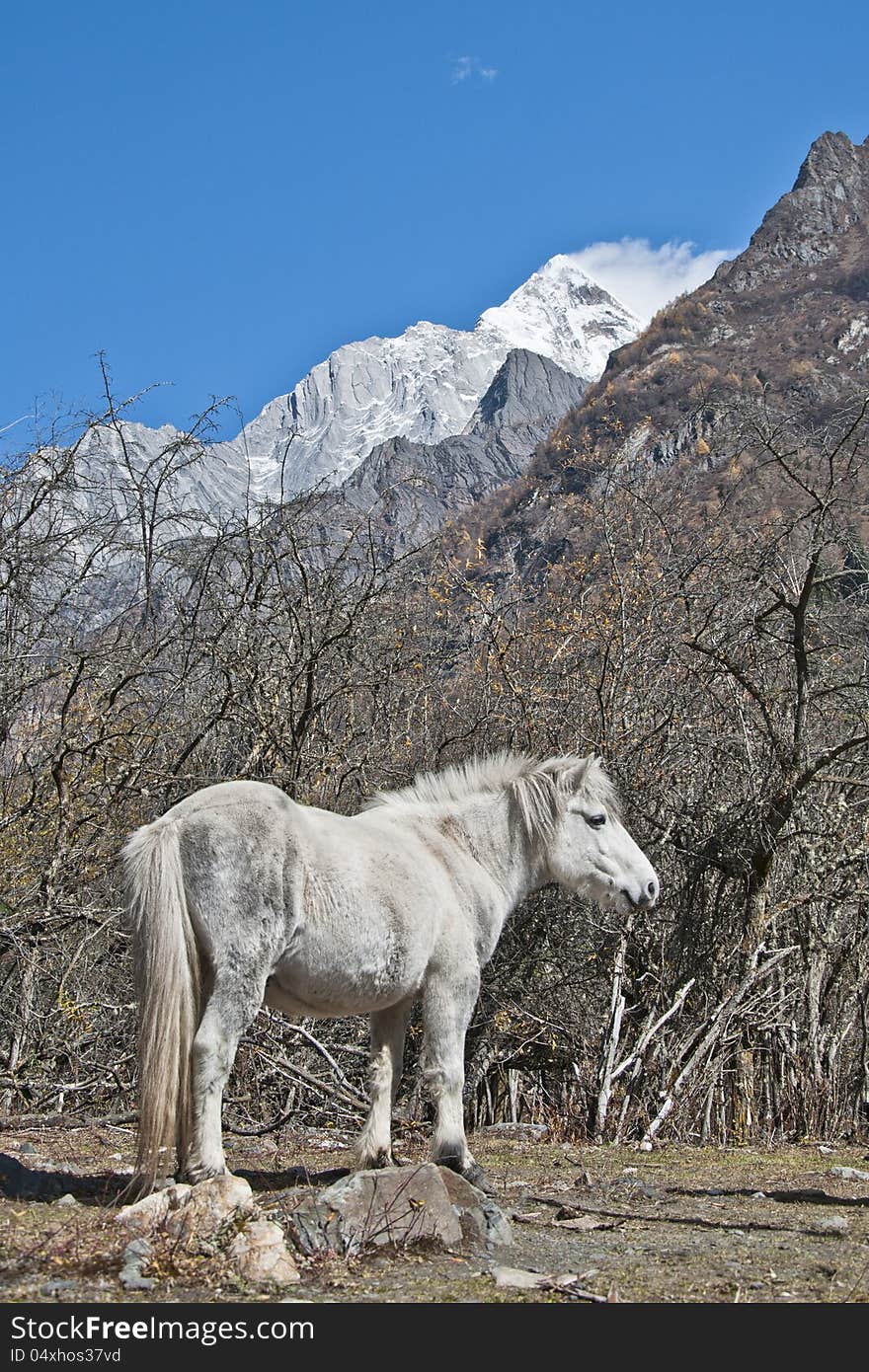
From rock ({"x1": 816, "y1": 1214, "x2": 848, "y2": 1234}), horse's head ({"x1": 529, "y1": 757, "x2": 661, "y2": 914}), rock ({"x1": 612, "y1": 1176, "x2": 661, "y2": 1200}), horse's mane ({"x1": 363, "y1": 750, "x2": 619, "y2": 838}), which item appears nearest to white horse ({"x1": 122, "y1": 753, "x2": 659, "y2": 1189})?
horse's mane ({"x1": 363, "y1": 750, "x2": 619, "y2": 838})

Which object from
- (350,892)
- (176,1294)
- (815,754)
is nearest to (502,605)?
(815,754)

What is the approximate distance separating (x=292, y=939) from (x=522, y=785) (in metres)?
1.87

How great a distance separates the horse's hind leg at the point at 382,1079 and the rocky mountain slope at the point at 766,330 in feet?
56.1

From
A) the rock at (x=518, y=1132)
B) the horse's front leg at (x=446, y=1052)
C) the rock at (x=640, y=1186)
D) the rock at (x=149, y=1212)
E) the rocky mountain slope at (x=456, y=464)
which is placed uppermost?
the rocky mountain slope at (x=456, y=464)

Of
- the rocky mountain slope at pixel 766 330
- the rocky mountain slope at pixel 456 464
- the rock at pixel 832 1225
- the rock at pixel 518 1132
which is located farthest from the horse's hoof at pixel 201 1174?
the rocky mountain slope at pixel 766 330

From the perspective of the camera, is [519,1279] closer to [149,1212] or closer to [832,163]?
[149,1212]

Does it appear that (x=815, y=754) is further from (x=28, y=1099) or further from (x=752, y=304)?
(x=752, y=304)

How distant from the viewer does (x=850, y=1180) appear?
21.7 feet

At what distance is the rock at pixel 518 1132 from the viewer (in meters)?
7.96

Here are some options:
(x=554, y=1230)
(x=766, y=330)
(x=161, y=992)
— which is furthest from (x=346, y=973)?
(x=766, y=330)

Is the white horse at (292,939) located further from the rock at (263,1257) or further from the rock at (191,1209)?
the rock at (263,1257)

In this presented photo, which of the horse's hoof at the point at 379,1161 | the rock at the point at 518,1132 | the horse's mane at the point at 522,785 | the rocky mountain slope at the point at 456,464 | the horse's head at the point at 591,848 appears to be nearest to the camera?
the horse's hoof at the point at 379,1161

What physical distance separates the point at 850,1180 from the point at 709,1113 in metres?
1.74

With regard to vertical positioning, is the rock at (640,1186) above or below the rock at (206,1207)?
below
